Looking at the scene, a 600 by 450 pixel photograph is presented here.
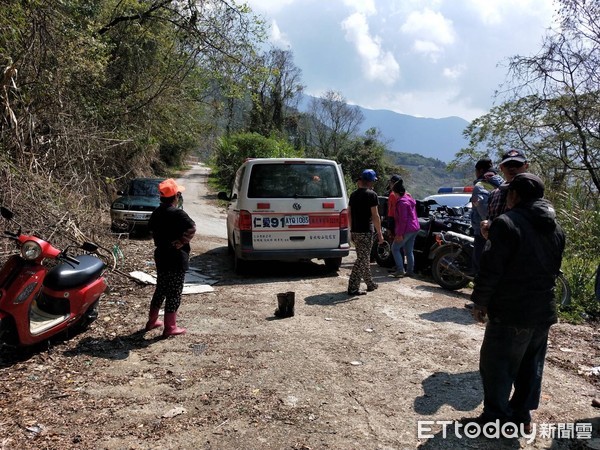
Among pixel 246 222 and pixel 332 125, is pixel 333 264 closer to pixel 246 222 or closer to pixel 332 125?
pixel 246 222

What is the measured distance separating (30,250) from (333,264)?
5162 mm

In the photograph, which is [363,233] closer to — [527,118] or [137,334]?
[137,334]

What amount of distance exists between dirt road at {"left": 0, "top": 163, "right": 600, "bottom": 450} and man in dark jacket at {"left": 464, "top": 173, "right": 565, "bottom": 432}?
20.6 inches

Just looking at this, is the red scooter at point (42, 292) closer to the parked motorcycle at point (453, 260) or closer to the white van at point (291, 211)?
the white van at point (291, 211)

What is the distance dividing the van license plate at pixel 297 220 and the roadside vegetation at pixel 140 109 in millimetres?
3115

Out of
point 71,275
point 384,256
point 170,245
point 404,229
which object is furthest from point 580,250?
point 71,275

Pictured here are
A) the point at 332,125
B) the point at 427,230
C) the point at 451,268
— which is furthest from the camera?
the point at 332,125

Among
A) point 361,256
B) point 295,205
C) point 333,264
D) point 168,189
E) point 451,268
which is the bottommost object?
point 333,264

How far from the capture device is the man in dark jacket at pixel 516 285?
9.22 feet

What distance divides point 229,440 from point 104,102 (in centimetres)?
1120

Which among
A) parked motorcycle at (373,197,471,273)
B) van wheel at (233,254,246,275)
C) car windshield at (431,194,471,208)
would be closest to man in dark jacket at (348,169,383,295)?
parked motorcycle at (373,197,471,273)

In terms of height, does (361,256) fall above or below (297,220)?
below

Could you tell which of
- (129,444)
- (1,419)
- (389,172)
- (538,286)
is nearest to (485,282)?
(538,286)

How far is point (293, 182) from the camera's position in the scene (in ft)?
24.2
